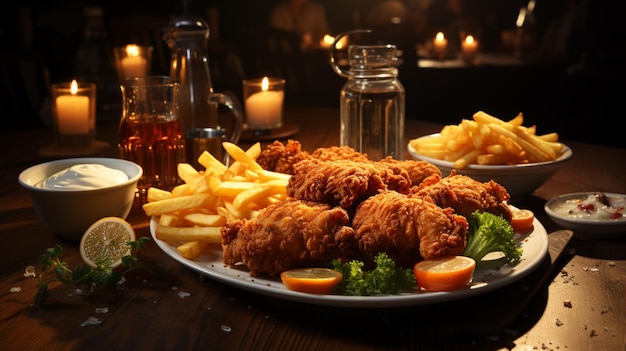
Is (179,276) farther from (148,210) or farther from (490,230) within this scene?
(490,230)

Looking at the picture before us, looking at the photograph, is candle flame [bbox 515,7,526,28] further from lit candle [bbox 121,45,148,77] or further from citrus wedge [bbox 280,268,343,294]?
citrus wedge [bbox 280,268,343,294]

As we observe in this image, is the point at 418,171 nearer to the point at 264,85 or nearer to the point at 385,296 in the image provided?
the point at 385,296

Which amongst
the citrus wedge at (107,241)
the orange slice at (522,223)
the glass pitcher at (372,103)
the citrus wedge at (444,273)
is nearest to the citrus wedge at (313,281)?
the citrus wedge at (444,273)

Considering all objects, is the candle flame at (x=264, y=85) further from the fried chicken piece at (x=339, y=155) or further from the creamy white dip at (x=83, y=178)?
the creamy white dip at (x=83, y=178)

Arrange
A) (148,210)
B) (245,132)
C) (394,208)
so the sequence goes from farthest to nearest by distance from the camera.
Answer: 1. (245,132)
2. (148,210)
3. (394,208)

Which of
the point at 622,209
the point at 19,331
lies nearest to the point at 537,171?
the point at 622,209

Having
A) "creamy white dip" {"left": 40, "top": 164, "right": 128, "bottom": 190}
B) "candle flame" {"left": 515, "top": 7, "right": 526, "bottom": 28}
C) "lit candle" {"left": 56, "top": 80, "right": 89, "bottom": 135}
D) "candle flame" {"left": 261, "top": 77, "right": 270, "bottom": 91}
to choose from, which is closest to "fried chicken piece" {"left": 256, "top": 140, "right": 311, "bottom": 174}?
"creamy white dip" {"left": 40, "top": 164, "right": 128, "bottom": 190}
